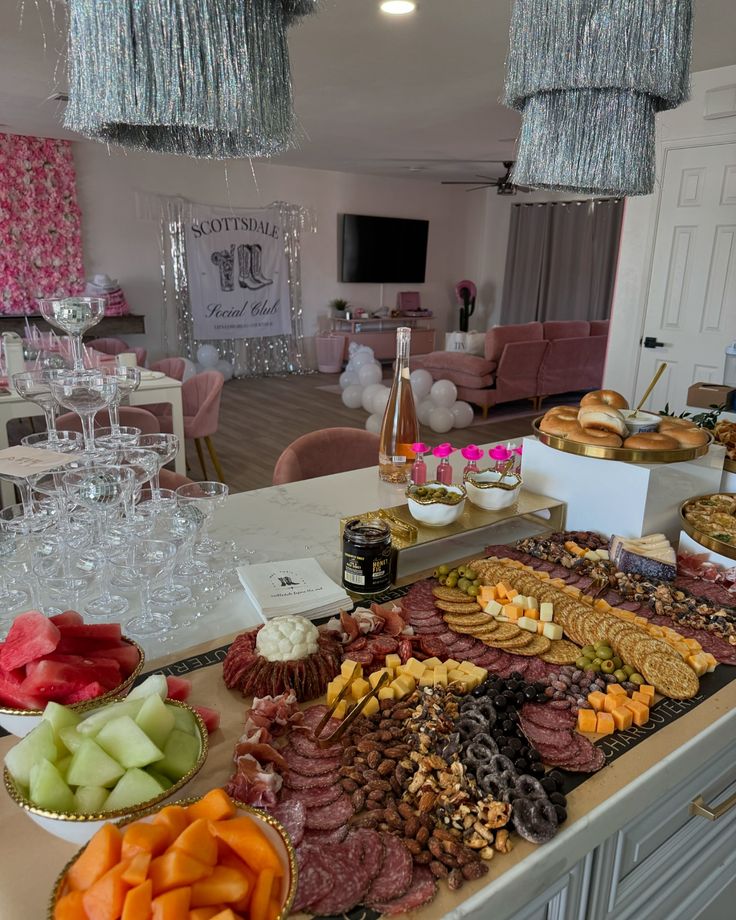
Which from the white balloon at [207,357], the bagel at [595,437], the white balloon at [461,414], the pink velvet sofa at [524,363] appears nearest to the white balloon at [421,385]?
the white balloon at [461,414]

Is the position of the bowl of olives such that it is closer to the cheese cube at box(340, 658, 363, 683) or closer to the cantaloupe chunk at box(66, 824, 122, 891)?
the cheese cube at box(340, 658, 363, 683)

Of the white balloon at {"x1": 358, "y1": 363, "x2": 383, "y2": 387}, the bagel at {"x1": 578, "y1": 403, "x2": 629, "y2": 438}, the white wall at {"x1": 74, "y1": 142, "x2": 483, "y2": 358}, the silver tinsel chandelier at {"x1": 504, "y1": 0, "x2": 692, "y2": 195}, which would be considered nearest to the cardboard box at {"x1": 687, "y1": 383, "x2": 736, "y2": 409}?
the bagel at {"x1": 578, "y1": 403, "x2": 629, "y2": 438}

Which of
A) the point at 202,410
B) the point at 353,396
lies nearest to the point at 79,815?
the point at 202,410

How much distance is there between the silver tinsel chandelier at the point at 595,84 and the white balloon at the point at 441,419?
16.5ft

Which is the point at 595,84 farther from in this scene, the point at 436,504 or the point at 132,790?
the point at 132,790

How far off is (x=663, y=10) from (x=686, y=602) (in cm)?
104

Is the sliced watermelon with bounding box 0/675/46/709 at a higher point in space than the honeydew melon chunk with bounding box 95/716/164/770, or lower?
lower

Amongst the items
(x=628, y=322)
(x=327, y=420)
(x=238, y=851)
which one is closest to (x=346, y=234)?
(x=327, y=420)

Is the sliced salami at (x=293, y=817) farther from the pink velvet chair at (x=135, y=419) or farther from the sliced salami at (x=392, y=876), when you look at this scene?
the pink velvet chair at (x=135, y=419)

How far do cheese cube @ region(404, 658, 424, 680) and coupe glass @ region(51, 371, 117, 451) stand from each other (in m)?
0.81

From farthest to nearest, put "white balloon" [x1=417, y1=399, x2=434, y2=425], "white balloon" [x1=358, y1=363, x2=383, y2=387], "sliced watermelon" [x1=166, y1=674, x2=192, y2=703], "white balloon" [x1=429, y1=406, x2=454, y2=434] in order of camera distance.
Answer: "white balloon" [x1=358, y1=363, x2=383, y2=387]
"white balloon" [x1=417, y1=399, x2=434, y2=425]
"white balloon" [x1=429, y1=406, x2=454, y2=434]
"sliced watermelon" [x1=166, y1=674, x2=192, y2=703]

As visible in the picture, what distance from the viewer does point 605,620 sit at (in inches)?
50.2

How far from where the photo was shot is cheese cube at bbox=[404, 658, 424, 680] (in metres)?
1.11

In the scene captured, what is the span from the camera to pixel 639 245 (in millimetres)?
4586
